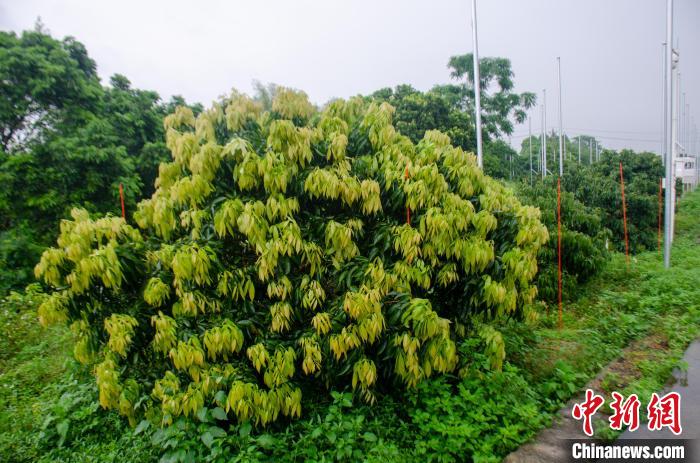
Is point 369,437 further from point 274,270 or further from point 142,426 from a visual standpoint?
point 142,426

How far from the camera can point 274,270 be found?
3.37 metres

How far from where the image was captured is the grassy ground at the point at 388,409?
3262 millimetres

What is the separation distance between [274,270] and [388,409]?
1.53m

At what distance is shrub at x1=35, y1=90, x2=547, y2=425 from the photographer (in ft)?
10.8

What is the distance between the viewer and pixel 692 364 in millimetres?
4828

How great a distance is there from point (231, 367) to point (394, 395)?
1.49m

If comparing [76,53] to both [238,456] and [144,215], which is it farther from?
[238,456]

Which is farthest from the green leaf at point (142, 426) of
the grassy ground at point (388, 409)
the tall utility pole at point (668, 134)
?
the tall utility pole at point (668, 134)

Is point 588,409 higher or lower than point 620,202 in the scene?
lower

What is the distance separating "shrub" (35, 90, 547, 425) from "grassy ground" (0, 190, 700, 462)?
8.3 inches

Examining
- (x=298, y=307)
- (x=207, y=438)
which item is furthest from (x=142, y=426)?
(x=298, y=307)

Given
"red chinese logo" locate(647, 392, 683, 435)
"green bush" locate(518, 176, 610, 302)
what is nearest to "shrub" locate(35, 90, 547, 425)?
"red chinese logo" locate(647, 392, 683, 435)

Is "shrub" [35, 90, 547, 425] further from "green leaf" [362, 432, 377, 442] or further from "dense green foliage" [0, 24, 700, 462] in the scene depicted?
"green leaf" [362, 432, 377, 442]

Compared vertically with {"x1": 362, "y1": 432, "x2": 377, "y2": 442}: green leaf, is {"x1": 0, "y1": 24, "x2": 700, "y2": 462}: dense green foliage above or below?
above
